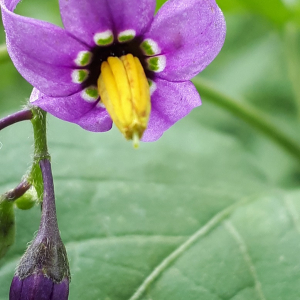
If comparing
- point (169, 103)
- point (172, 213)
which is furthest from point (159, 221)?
point (169, 103)

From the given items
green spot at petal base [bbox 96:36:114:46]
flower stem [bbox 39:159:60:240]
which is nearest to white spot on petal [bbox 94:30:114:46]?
green spot at petal base [bbox 96:36:114:46]

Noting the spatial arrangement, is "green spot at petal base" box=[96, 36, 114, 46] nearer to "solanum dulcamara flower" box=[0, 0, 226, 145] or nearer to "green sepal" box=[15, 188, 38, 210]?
"solanum dulcamara flower" box=[0, 0, 226, 145]

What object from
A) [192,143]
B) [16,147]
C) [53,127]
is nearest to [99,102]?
[16,147]

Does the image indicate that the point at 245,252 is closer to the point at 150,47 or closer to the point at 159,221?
the point at 159,221

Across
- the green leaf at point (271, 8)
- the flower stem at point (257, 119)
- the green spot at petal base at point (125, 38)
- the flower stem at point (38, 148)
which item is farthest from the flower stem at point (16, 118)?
the green leaf at point (271, 8)

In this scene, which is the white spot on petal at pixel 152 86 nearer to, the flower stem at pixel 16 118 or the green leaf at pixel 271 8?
the flower stem at pixel 16 118
